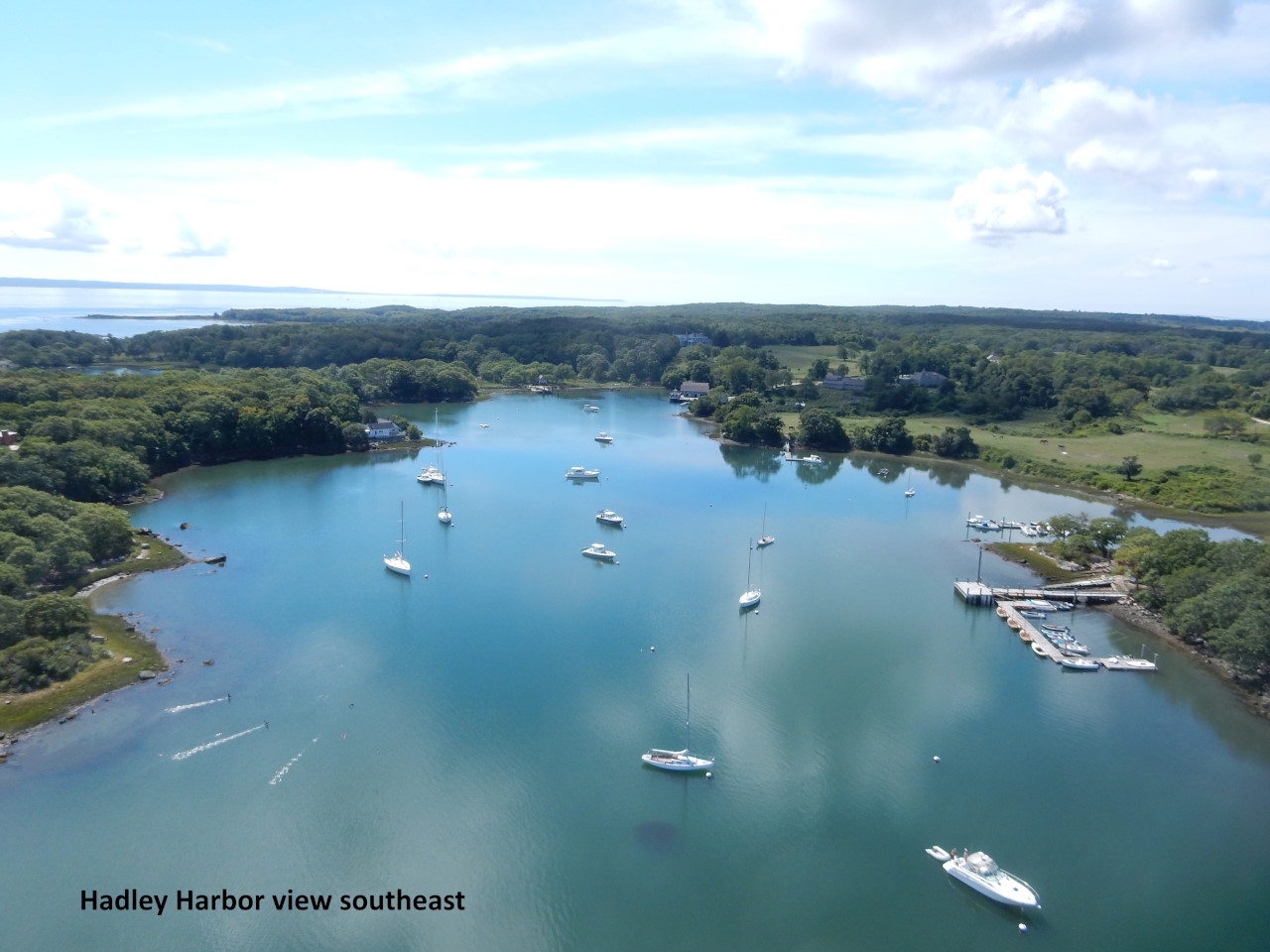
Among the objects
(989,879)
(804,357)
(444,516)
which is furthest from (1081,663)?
(804,357)

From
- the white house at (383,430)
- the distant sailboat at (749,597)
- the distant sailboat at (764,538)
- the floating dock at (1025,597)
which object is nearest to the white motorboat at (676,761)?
the distant sailboat at (749,597)

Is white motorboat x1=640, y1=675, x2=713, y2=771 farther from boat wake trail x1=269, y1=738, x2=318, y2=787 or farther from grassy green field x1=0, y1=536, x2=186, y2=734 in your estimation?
grassy green field x1=0, y1=536, x2=186, y2=734

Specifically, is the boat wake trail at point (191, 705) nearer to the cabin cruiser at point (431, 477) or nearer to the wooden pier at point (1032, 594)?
the cabin cruiser at point (431, 477)

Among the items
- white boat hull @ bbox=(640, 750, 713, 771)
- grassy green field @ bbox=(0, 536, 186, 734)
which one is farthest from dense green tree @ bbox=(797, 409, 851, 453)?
grassy green field @ bbox=(0, 536, 186, 734)

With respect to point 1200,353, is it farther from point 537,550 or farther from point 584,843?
point 584,843

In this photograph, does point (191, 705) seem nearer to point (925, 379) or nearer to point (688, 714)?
point (688, 714)
